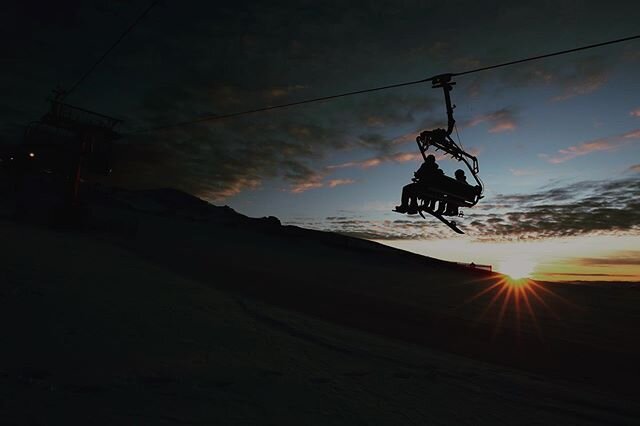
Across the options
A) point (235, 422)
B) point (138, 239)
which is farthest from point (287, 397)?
point (138, 239)

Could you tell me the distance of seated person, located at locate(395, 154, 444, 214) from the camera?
395 inches

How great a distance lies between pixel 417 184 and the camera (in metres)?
10.1

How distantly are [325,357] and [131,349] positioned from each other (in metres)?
3.91

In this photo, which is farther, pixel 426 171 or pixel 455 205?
pixel 455 205

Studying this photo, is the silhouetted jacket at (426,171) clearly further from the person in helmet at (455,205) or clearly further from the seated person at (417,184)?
the person in helmet at (455,205)

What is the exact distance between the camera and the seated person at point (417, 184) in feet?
32.9

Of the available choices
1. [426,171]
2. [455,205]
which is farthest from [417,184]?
[455,205]

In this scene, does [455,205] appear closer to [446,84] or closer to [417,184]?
[417,184]

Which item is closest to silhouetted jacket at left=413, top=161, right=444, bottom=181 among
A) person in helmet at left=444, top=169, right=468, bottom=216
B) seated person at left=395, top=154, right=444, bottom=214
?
seated person at left=395, top=154, right=444, bottom=214

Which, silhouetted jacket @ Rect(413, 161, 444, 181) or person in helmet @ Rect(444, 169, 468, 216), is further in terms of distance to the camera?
person in helmet @ Rect(444, 169, 468, 216)

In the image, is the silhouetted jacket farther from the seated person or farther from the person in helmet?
the person in helmet

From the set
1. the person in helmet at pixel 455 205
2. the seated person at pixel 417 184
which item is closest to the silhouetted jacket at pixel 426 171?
the seated person at pixel 417 184

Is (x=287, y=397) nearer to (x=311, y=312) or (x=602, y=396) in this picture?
(x=602, y=396)

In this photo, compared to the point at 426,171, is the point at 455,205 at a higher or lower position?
lower
